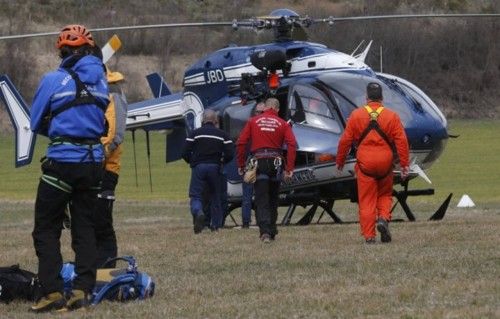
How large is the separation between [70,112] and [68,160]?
1.09ft

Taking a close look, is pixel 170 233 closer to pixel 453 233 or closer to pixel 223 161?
pixel 223 161

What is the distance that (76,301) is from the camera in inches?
369

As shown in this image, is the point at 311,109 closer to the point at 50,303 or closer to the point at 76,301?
the point at 76,301

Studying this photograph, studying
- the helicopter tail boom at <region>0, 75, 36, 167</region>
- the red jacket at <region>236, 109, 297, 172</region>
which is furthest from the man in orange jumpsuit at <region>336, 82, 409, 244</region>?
the helicopter tail boom at <region>0, 75, 36, 167</region>

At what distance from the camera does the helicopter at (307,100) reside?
18.5 metres

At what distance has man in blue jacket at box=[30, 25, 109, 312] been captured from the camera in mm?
9312

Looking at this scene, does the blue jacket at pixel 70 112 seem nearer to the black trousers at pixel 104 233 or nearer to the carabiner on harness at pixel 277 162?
the black trousers at pixel 104 233

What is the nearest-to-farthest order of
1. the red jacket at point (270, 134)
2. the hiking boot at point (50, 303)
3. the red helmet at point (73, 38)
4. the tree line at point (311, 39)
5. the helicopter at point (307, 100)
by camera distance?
the hiking boot at point (50, 303), the red helmet at point (73, 38), the red jacket at point (270, 134), the helicopter at point (307, 100), the tree line at point (311, 39)

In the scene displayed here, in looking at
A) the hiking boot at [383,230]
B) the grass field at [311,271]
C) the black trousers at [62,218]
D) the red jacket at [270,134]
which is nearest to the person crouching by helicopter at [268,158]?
the red jacket at [270,134]

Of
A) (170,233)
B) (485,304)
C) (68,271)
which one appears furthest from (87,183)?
(170,233)

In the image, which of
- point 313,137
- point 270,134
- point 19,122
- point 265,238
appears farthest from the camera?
point 19,122

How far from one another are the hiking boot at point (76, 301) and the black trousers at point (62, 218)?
0.05 m

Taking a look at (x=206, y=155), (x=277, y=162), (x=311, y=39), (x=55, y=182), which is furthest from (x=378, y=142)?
(x=311, y=39)

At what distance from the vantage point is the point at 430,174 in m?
39.7
